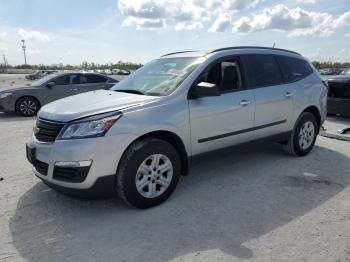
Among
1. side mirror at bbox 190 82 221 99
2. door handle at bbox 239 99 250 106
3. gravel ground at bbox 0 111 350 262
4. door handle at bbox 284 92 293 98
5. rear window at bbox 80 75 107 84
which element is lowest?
gravel ground at bbox 0 111 350 262

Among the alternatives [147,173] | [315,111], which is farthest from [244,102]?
[315,111]

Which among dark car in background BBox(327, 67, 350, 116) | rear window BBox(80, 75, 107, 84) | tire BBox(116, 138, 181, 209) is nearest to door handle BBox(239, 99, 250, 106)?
tire BBox(116, 138, 181, 209)

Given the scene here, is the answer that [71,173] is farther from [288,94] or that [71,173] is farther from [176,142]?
[288,94]

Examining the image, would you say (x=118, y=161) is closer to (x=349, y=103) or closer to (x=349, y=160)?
(x=349, y=160)

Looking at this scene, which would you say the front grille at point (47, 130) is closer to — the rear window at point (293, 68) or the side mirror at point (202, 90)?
the side mirror at point (202, 90)

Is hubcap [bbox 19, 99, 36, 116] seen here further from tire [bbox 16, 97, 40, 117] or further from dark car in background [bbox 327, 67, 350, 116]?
dark car in background [bbox 327, 67, 350, 116]

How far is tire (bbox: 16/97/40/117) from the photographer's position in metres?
10.9

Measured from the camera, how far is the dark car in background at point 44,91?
426 inches

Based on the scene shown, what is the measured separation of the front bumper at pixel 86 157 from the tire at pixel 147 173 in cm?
11

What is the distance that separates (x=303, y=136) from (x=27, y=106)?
27.6 ft

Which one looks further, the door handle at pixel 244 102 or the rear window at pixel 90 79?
the rear window at pixel 90 79

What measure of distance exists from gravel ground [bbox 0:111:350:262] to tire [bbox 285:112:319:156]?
1.95 ft

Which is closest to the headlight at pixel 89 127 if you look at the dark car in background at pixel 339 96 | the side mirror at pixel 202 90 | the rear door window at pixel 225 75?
the side mirror at pixel 202 90

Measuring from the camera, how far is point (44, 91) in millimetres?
11148
